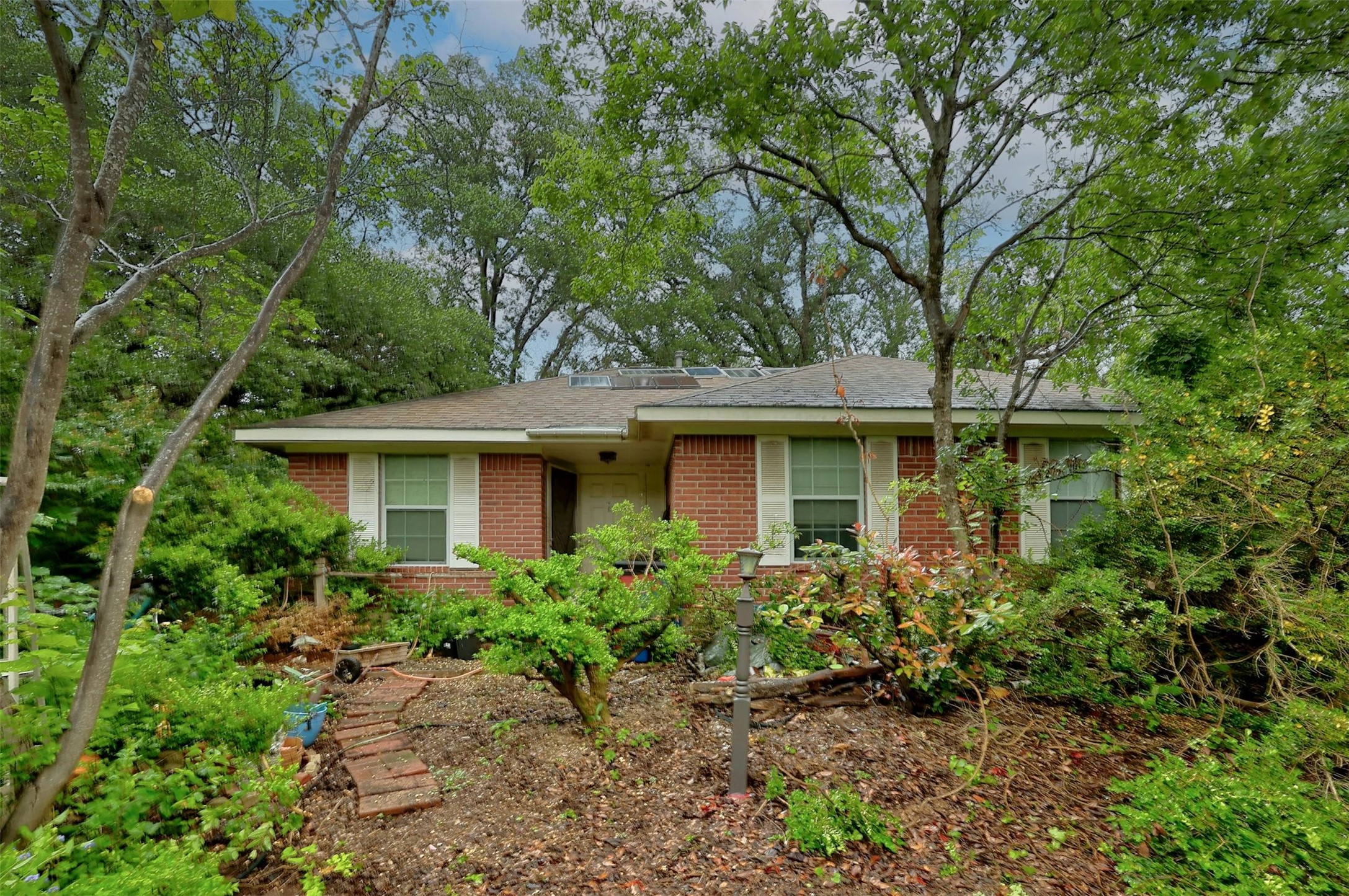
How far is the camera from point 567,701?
4.98 meters

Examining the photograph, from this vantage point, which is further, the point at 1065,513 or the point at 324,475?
the point at 324,475

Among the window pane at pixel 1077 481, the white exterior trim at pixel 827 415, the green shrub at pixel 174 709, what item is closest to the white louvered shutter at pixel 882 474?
the white exterior trim at pixel 827 415

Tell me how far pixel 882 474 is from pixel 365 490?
6.41 meters

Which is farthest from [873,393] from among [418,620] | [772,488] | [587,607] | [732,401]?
[418,620]

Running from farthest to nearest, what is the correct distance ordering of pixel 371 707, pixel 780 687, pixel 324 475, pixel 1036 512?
1. pixel 324 475
2. pixel 1036 512
3. pixel 371 707
4. pixel 780 687

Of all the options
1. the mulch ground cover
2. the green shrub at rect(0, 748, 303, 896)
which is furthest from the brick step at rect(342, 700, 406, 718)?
the green shrub at rect(0, 748, 303, 896)

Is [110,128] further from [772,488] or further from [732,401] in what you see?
[772,488]

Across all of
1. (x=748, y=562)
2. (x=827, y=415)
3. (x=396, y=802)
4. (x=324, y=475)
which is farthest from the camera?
(x=324, y=475)

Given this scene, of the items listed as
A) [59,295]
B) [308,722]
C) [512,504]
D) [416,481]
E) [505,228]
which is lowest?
[308,722]

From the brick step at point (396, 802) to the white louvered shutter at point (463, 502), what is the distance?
4.74 metres

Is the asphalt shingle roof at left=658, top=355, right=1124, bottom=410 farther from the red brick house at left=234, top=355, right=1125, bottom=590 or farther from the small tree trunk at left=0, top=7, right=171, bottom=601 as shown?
the small tree trunk at left=0, top=7, right=171, bottom=601

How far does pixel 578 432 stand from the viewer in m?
7.68

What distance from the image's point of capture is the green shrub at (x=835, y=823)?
10.2ft

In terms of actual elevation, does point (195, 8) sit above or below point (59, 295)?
above
